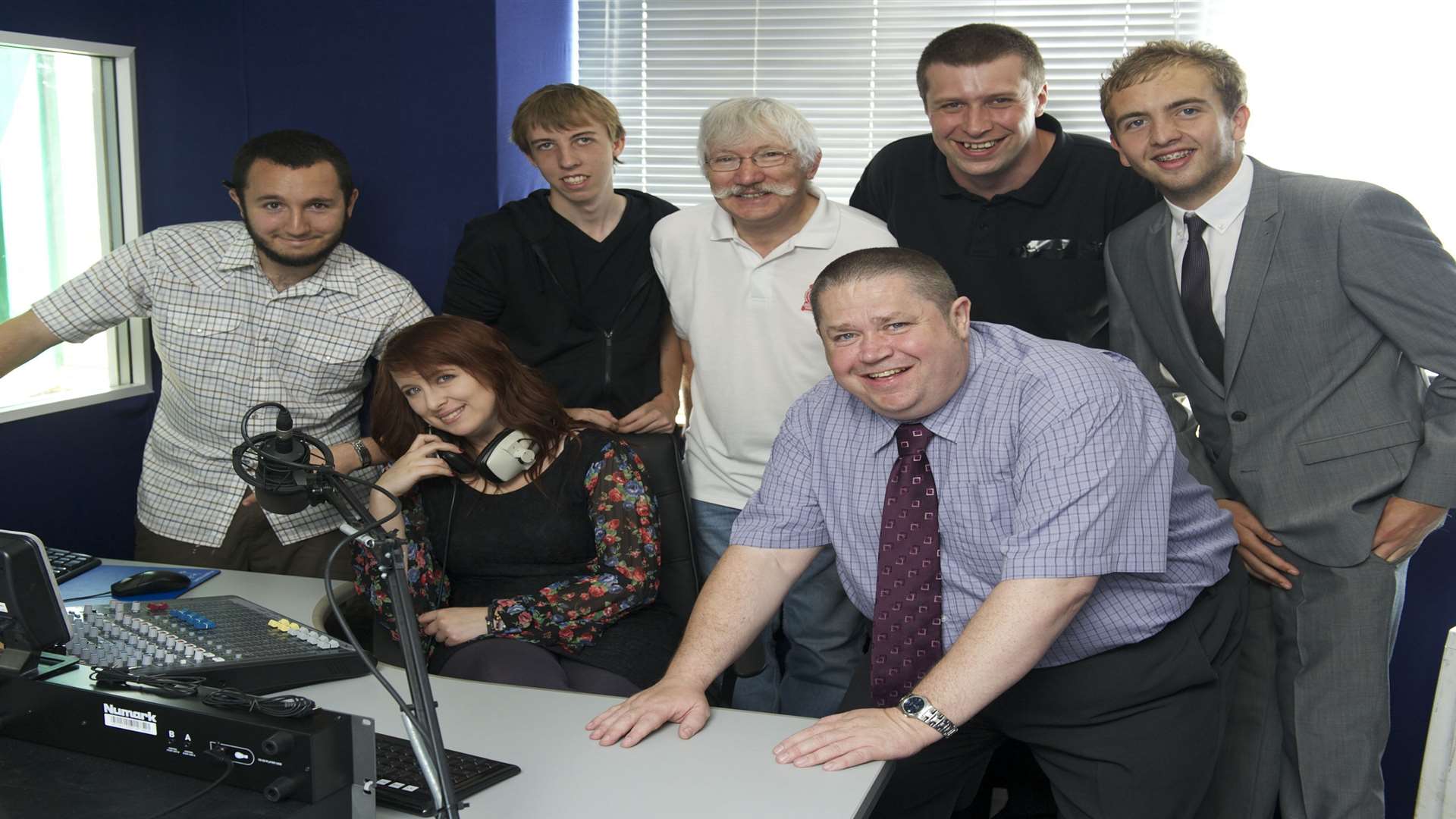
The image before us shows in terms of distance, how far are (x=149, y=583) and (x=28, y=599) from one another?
81 centimetres

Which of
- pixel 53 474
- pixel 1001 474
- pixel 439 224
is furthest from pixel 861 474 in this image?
pixel 53 474

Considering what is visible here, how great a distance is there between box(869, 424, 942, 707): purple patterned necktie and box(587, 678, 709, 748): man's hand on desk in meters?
0.38

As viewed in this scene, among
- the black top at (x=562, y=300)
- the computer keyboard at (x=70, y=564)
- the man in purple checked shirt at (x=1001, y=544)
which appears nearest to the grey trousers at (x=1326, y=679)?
the man in purple checked shirt at (x=1001, y=544)

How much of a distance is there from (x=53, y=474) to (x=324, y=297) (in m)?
1.02

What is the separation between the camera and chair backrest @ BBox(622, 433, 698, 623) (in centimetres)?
255

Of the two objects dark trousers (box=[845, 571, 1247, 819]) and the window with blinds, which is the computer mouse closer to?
dark trousers (box=[845, 571, 1247, 819])

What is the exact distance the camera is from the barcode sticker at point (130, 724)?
4.73 ft

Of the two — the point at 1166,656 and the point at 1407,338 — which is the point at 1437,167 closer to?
the point at 1407,338

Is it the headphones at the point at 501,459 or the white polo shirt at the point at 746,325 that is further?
the white polo shirt at the point at 746,325

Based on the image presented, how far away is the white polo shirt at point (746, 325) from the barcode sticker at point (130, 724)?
1.48m

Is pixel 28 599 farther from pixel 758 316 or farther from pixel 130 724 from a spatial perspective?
pixel 758 316

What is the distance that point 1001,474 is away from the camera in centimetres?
195

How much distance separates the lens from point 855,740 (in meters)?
1.68

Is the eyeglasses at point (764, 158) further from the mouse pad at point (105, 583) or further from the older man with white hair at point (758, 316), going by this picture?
the mouse pad at point (105, 583)
